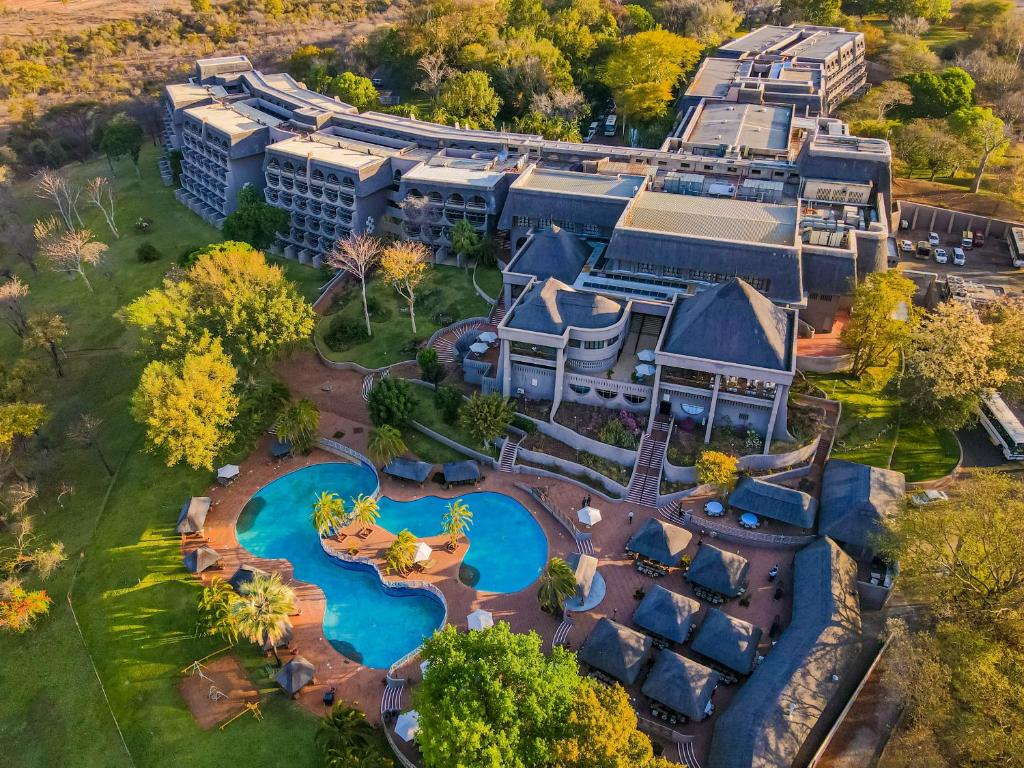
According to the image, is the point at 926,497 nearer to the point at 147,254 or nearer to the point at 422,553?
the point at 422,553

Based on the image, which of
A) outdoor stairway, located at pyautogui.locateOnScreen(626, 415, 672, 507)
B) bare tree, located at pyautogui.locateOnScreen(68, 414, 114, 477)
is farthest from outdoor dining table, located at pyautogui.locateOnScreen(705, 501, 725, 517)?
bare tree, located at pyautogui.locateOnScreen(68, 414, 114, 477)

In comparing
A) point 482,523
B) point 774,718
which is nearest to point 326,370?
point 482,523

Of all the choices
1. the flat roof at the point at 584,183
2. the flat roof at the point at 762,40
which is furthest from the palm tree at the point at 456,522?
the flat roof at the point at 762,40

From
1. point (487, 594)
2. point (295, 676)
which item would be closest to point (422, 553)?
point (487, 594)

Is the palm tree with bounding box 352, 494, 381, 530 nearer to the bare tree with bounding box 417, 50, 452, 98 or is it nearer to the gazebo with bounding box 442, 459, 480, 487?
the gazebo with bounding box 442, 459, 480, 487

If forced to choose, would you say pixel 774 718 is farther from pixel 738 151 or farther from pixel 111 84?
pixel 111 84

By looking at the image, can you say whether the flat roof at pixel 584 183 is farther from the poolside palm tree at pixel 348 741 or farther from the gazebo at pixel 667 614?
the poolside palm tree at pixel 348 741
